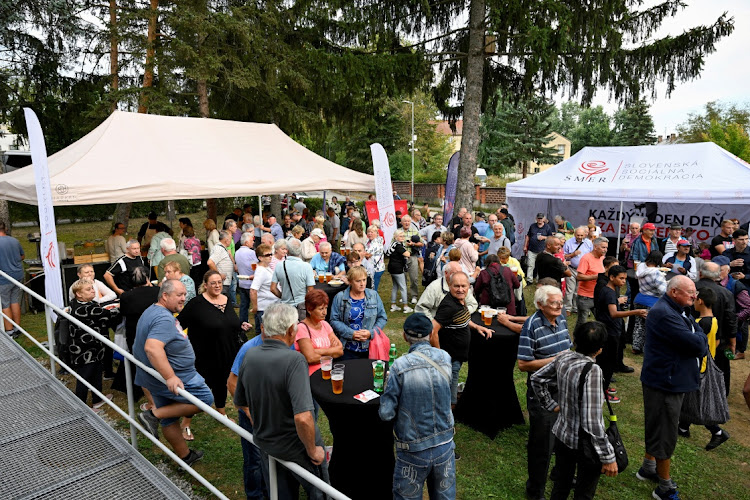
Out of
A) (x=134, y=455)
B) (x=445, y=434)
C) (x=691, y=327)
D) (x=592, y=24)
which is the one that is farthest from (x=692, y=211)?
(x=134, y=455)

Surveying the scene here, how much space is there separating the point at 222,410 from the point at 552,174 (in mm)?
10230

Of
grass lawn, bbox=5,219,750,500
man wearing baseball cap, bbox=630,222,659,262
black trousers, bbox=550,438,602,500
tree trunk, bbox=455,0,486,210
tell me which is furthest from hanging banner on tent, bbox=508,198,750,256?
black trousers, bbox=550,438,602,500

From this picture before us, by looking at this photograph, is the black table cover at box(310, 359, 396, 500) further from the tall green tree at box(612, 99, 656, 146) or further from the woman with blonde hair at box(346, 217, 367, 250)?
the tall green tree at box(612, 99, 656, 146)

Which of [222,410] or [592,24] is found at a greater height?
[592,24]

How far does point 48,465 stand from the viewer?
337 cm

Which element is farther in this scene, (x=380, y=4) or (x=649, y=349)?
(x=380, y=4)

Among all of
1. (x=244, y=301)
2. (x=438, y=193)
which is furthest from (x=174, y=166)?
(x=438, y=193)

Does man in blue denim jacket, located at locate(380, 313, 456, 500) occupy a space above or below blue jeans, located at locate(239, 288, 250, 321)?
above

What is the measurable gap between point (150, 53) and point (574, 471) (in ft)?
46.1

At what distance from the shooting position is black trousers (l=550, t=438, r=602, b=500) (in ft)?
10.1

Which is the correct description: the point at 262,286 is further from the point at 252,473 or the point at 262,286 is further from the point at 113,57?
the point at 113,57

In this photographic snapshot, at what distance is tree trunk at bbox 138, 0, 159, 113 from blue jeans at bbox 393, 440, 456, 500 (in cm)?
1257

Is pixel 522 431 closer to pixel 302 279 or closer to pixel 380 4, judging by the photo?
pixel 302 279

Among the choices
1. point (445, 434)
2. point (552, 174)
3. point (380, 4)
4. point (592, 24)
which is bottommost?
point (445, 434)
